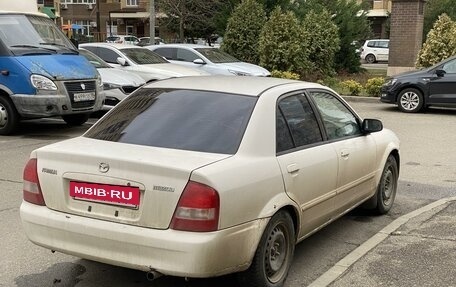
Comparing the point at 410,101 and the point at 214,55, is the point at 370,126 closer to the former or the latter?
the point at 410,101

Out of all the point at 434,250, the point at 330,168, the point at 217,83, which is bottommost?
the point at 434,250

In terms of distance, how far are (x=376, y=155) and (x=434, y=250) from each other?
107 cm

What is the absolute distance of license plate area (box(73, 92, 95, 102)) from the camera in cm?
1041

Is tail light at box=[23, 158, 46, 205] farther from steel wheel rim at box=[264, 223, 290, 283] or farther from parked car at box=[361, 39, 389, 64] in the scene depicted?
parked car at box=[361, 39, 389, 64]

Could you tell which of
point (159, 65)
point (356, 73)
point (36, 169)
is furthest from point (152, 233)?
point (356, 73)

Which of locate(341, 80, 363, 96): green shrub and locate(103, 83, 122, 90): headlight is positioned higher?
locate(103, 83, 122, 90): headlight

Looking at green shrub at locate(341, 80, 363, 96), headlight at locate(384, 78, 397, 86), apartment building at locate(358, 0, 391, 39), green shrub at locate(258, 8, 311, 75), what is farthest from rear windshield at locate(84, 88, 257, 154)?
apartment building at locate(358, 0, 391, 39)

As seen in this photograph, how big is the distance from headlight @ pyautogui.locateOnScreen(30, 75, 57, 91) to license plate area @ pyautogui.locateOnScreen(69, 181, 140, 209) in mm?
6737

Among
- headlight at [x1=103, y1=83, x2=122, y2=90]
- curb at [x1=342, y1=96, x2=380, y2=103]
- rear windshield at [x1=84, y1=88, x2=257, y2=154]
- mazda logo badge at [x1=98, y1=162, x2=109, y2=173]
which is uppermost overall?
rear windshield at [x1=84, y1=88, x2=257, y2=154]

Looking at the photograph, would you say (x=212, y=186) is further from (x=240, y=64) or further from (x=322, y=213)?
(x=240, y=64)

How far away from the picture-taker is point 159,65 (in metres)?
14.1

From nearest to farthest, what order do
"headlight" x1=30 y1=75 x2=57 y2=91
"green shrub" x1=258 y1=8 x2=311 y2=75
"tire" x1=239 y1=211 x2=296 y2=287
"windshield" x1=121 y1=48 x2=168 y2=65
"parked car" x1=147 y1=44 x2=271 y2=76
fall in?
"tire" x1=239 y1=211 x2=296 y2=287, "headlight" x1=30 y1=75 x2=57 y2=91, "windshield" x1=121 y1=48 x2=168 y2=65, "parked car" x1=147 y1=44 x2=271 y2=76, "green shrub" x1=258 y1=8 x2=311 y2=75

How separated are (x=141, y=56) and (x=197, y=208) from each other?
37.9ft

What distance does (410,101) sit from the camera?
47.4ft
